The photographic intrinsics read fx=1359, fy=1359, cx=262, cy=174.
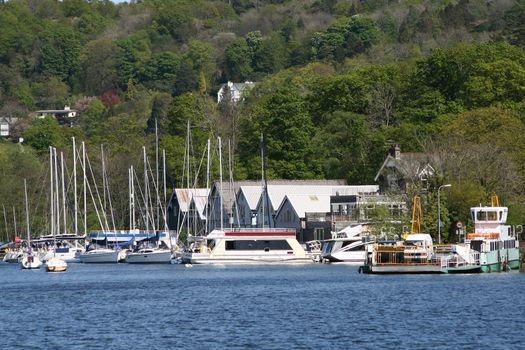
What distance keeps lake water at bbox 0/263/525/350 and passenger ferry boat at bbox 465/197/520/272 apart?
2039 millimetres

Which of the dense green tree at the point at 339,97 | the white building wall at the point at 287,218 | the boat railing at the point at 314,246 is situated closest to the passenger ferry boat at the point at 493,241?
the boat railing at the point at 314,246

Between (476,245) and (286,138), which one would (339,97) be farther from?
(476,245)

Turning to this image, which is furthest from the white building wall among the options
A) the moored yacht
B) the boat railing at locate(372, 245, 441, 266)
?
the boat railing at locate(372, 245, 441, 266)

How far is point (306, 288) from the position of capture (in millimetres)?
78812

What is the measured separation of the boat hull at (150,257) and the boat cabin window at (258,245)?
919 cm

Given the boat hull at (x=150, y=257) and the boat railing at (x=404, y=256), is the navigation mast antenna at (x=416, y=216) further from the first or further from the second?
the boat hull at (x=150, y=257)

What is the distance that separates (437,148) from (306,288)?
43.5m

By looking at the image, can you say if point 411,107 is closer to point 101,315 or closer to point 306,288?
point 306,288

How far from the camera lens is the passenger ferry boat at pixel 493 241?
87.4 meters

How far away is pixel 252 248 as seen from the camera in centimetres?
11219

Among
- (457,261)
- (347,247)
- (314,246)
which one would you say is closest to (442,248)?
(457,261)

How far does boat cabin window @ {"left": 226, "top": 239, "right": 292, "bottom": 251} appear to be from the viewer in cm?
11119

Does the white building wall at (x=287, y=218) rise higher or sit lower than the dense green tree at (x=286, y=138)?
lower

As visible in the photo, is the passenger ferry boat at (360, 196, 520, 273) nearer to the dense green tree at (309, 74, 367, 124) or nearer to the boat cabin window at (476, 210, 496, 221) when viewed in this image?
the boat cabin window at (476, 210, 496, 221)
